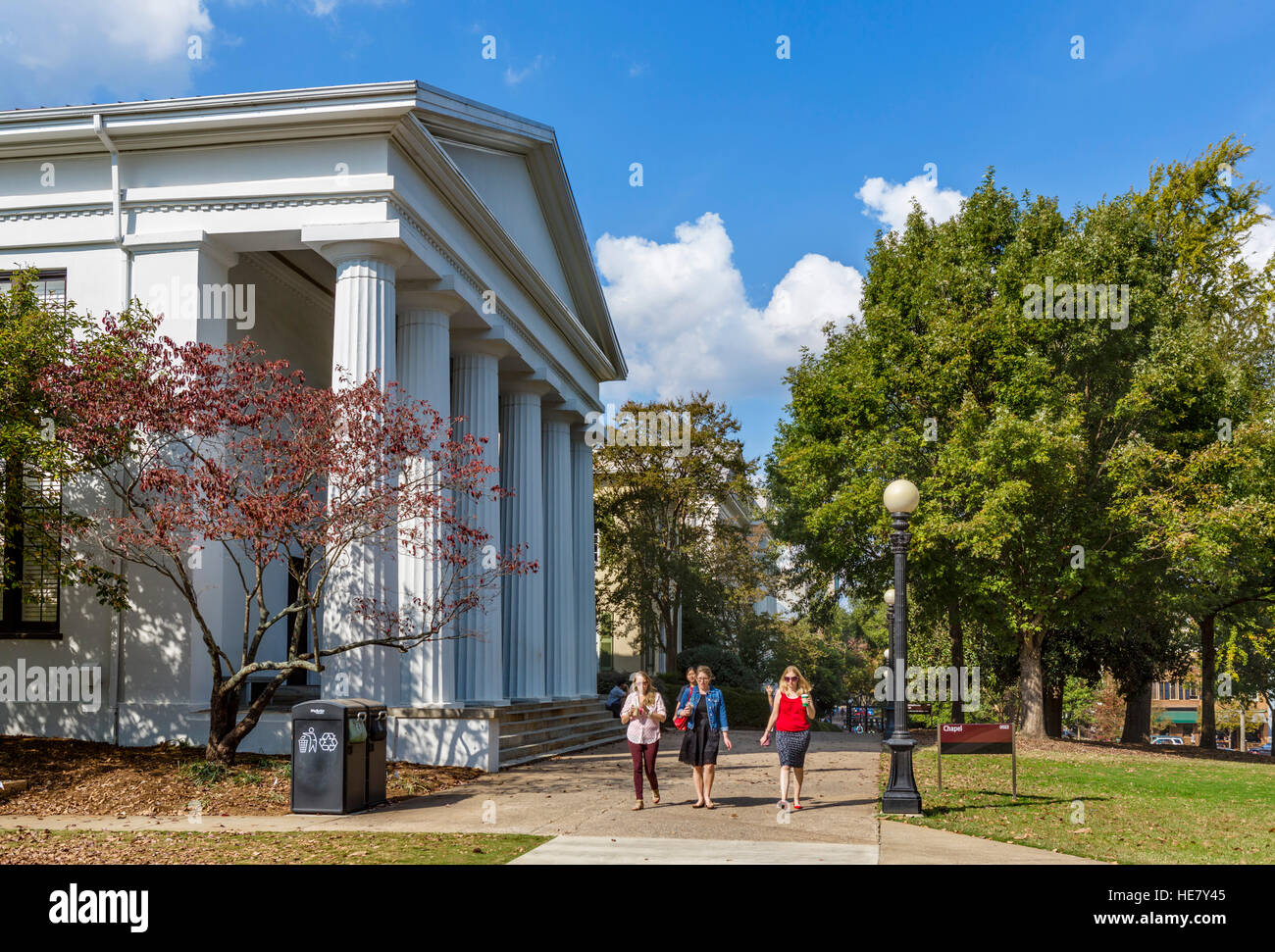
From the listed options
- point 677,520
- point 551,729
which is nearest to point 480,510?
point 551,729

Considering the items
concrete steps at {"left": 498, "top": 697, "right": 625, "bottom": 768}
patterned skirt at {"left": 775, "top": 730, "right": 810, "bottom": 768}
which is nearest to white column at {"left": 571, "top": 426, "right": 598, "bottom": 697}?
concrete steps at {"left": 498, "top": 697, "right": 625, "bottom": 768}

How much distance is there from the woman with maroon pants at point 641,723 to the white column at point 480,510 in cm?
769

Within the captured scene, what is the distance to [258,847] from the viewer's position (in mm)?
10078

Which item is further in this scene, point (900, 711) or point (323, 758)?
point (900, 711)

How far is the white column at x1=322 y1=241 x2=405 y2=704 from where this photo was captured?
16.5 meters

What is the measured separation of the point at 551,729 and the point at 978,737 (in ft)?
34.5

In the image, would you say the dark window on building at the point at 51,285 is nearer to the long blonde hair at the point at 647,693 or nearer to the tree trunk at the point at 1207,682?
the long blonde hair at the point at 647,693

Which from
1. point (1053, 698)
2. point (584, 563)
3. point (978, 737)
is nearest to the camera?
point (978, 737)

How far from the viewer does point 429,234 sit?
18.6 m

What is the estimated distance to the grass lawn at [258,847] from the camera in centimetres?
939

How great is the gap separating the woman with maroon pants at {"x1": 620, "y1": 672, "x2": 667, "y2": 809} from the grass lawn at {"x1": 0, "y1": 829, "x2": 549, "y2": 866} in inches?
106

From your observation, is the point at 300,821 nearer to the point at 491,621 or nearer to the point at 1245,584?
the point at 491,621

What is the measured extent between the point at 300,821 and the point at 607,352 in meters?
22.3

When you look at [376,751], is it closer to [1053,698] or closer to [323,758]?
[323,758]
